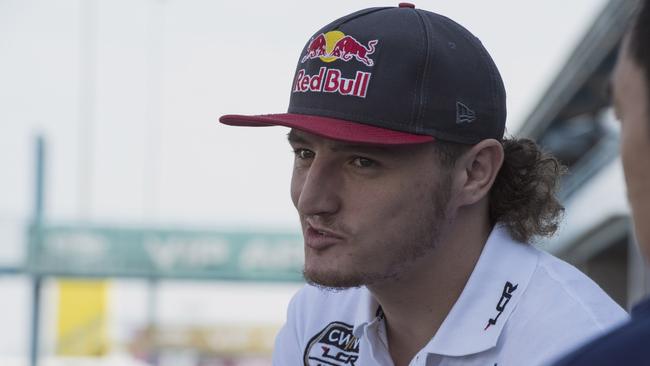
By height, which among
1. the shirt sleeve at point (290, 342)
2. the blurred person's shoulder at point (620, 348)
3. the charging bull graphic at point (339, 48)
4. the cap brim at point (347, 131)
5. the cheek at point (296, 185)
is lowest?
the shirt sleeve at point (290, 342)

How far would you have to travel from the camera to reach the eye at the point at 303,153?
2.81 metres

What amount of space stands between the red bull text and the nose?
0.54 feet

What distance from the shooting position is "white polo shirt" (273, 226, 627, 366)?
8.52 ft

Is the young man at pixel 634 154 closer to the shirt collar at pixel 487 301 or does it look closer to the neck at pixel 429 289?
the shirt collar at pixel 487 301

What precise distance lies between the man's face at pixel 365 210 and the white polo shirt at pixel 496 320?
18 centimetres

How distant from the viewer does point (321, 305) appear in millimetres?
3109

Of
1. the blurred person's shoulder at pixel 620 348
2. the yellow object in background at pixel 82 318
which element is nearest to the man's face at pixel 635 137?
the blurred person's shoulder at pixel 620 348

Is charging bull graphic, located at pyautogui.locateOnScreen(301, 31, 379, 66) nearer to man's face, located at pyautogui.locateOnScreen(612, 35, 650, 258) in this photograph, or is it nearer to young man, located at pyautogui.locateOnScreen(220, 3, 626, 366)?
young man, located at pyautogui.locateOnScreen(220, 3, 626, 366)

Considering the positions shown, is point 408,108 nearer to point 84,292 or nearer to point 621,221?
point 621,221

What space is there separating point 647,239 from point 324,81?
139 cm

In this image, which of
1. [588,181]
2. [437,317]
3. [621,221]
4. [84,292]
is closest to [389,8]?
[437,317]

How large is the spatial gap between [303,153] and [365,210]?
245 millimetres

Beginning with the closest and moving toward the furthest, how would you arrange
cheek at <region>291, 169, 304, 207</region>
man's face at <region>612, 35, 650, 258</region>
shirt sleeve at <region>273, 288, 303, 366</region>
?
man's face at <region>612, 35, 650, 258</region>, cheek at <region>291, 169, 304, 207</region>, shirt sleeve at <region>273, 288, 303, 366</region>

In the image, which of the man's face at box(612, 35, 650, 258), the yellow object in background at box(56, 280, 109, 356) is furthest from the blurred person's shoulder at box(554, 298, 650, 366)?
the yellow object in background at box(56, 280, 109, 356)
